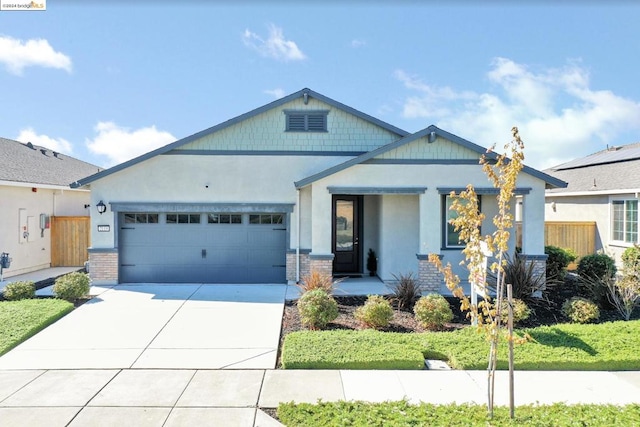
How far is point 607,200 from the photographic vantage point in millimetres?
15266

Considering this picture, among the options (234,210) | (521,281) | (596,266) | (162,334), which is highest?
(234,210)

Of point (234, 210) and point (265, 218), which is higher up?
point (234, 210)

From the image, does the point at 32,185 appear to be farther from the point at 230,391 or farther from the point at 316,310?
the point at 230,391

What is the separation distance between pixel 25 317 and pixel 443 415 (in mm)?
8233

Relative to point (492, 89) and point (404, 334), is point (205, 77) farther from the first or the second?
point (404, 334)

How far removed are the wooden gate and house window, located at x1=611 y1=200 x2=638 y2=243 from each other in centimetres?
1974

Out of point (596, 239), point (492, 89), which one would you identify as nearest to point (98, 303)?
point (492, 89)

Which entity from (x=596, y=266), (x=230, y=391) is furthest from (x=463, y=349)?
(x=596, y=266)

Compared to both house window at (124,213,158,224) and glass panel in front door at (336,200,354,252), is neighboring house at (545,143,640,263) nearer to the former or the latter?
glass panel in front door at (336,200,354,252)

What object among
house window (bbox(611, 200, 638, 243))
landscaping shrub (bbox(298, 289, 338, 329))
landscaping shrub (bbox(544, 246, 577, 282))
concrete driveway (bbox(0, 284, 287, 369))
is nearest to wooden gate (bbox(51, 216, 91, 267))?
concrete driveway (bbox(0, 284, 287, 369))

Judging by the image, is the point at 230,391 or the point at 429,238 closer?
the point at 230,391

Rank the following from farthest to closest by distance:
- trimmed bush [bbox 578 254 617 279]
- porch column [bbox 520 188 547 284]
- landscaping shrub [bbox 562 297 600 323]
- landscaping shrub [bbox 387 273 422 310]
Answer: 1. trimmed bush [bbox 578 254 617 279]
2. porch column [bbox 520 188 547 284]
3. landscaping shrub [bbox 387 273 422 310]
4. landscaping shrub [bbox 562 297 600 323]

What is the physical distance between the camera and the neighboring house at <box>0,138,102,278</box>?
1281 centimetres

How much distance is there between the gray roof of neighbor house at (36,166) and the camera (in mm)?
13539
